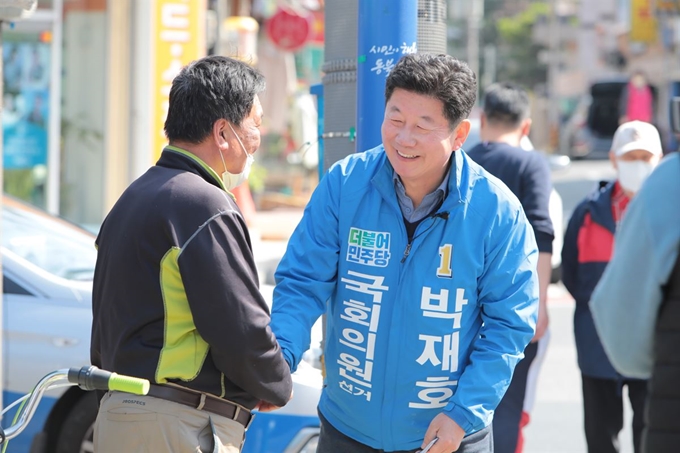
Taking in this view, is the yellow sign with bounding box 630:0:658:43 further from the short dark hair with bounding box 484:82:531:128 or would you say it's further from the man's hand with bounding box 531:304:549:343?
the man's hand with bounding box 531:304:549:343

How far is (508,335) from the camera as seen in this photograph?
3012mm

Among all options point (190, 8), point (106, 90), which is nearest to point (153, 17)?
point (190, 8)

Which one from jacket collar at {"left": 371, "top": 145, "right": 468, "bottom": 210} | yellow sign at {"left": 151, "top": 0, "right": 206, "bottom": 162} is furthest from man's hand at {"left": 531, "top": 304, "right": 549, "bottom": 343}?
yellow sign at {"left": 151, "top": 0, "right": 206, "bottom": 162}

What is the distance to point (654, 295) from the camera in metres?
2.33

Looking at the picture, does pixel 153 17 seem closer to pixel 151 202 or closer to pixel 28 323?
pixel 28 323

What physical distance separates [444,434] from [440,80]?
3.43 ft

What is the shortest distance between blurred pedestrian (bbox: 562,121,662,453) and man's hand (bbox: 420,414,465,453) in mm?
2287

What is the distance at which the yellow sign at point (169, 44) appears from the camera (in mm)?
10633

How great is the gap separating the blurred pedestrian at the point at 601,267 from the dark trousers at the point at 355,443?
2035 mm

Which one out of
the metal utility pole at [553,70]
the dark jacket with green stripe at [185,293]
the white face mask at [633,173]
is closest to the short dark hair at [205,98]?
the dark jacket with green stripe at [185,293]

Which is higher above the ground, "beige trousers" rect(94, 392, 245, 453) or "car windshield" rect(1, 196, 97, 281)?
"car windshield" rect(1, 196, 97, 281)

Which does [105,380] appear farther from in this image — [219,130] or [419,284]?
[419,284]

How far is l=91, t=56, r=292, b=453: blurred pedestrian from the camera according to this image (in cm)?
282

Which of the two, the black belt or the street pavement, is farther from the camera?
the street pavement
